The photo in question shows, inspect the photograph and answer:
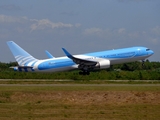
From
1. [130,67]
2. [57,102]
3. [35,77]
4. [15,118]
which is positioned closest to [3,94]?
[57,102]

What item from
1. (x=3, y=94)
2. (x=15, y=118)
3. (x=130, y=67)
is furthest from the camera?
(x=130, y=67)

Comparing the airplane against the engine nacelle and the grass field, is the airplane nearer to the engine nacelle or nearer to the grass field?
the engine nacelle

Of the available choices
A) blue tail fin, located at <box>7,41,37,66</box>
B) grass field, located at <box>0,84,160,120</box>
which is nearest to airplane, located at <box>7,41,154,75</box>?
blue tail fin, located at <box>7,41,37,66</box>

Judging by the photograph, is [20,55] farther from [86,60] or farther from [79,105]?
[79,105]

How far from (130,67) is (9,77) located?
3749 centimetres

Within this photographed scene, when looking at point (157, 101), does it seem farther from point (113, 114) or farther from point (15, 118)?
point (15, 118)

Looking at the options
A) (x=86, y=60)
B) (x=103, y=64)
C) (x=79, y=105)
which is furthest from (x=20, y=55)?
(x=79, y=105)

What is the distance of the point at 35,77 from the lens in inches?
2060

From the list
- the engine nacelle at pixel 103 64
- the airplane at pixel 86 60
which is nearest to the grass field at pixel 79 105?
the airplane at pixel 86 60

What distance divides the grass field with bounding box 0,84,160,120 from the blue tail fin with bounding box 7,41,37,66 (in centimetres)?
2738

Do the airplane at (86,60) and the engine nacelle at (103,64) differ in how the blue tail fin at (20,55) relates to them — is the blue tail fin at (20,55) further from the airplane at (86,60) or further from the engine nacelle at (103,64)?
the engine nacelle at (103,64)

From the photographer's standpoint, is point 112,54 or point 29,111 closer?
point 29,111

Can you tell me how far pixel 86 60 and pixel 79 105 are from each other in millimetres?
28726

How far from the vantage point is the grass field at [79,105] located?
769 inches
